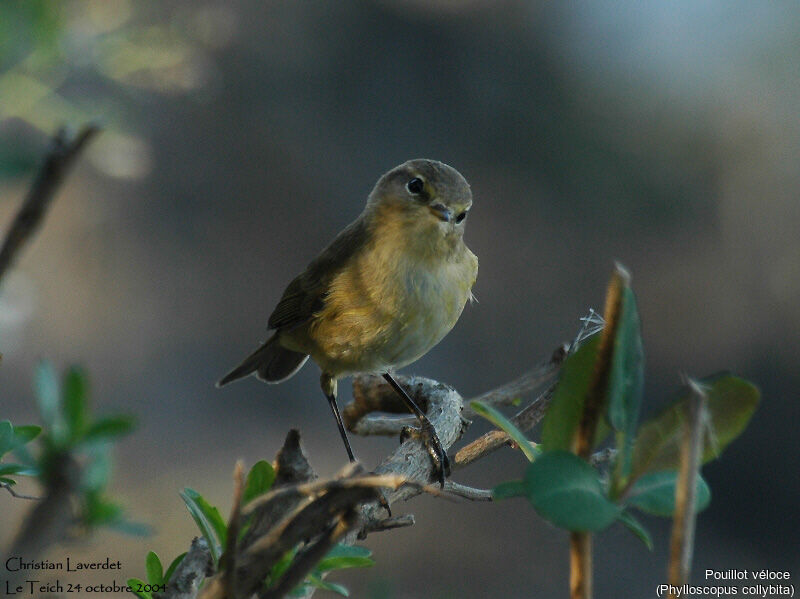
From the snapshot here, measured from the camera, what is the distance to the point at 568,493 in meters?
0.40

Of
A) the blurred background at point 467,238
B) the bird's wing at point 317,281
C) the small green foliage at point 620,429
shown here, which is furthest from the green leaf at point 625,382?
the blurred background at point 467,238

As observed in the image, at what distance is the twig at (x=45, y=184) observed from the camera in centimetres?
24

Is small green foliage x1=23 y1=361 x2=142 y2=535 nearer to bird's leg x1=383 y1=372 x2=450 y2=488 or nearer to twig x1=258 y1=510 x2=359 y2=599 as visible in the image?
twig x1=258 y1=510 x2=359 y2=599

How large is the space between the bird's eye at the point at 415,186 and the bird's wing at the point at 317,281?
15 cm

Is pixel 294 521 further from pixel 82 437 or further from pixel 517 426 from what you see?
pixel 517 426

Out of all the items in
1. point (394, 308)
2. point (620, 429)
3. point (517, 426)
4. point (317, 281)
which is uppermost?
point (317, 281)

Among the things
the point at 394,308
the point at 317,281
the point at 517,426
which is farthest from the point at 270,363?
the point at 517,426

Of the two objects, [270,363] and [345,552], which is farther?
[270,363]

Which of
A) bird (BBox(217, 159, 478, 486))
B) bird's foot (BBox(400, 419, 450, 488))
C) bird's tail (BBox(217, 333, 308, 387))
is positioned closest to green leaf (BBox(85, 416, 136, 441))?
bird's foot (BBox(400, 419, 450, 488))

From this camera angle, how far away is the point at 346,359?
173 cm

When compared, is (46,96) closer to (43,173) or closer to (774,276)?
(43,173)

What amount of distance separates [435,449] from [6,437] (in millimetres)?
888

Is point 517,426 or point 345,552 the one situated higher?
point 517,426

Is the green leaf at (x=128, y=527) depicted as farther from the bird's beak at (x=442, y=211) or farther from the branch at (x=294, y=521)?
the bird's beak at (x=442, y=211)
